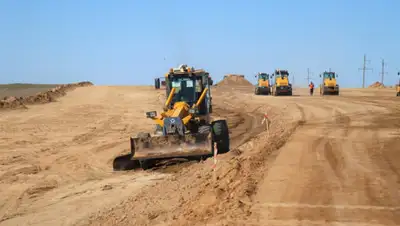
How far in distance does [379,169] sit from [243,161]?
9.99 feet

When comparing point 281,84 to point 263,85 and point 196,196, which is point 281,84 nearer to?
point 263,85

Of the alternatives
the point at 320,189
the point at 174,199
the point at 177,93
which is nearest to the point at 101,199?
the point at 174,199

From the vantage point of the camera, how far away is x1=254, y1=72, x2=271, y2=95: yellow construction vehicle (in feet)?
187

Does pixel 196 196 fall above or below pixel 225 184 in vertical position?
below

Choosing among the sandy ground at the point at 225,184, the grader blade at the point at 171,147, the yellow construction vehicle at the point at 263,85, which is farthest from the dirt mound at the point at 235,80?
the grader blade at the point at 171,147

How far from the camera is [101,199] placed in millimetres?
10992

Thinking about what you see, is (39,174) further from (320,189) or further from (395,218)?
(395,218)

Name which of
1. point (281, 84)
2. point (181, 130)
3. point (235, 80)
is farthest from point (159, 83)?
point (235, 80)

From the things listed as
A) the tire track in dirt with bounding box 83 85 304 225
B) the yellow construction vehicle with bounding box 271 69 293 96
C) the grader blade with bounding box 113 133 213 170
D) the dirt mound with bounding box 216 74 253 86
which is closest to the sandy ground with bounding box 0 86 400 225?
the tire track in dirt with bounding box 83 85 304 225

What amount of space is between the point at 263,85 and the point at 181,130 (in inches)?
1700

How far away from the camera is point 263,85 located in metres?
57.2

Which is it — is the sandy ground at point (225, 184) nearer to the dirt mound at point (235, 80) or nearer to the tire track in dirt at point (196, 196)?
the tire track in dirt at point (196, 196)

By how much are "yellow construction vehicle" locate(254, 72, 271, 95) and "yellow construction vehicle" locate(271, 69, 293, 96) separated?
318 centimetres

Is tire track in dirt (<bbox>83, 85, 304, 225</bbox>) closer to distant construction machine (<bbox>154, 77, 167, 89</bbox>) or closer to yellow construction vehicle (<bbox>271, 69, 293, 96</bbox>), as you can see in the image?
distant construction machine (<bbox>154, 77, 167, 89</bbox>)
